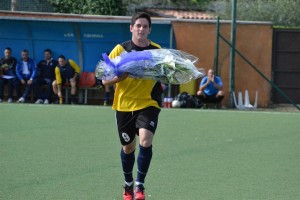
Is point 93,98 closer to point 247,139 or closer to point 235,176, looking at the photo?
point 247,139

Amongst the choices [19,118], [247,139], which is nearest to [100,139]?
[247,139]

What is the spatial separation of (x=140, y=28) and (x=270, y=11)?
21.3 metres

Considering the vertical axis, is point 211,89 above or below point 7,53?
below

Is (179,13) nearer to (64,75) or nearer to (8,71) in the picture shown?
(64,75)

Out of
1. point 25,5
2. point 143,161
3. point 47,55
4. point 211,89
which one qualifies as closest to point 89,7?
point 25,5

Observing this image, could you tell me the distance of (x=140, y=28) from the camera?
23.4 feet

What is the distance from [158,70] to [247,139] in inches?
228

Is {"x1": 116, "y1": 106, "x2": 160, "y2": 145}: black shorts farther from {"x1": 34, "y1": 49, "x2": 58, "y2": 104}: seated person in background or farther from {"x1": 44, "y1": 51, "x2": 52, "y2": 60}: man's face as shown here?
{"x1": 44, "y1": 51, "x2": 52, "y2": 60}: man's face

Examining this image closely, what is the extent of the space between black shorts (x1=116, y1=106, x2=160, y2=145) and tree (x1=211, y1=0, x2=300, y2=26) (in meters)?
20.7

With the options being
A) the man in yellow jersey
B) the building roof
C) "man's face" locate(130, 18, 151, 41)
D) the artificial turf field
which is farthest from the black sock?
the building roof

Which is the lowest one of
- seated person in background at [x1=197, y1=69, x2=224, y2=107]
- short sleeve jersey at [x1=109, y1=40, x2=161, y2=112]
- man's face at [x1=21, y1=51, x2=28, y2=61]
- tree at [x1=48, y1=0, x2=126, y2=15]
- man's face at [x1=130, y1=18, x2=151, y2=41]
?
seated person in background at [x1=197, y1=69, x2=224, y2=107]

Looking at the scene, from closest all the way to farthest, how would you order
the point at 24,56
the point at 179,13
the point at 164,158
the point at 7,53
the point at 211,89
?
1. the point at 164,158
2. the point at 211,89
3. the point at 24,56
4. the point at 7,53
5. the point at 179,13

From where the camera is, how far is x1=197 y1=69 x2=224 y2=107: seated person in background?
1892cm

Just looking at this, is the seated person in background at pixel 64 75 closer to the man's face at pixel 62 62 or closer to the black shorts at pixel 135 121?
the man's face at pixel 62 62
